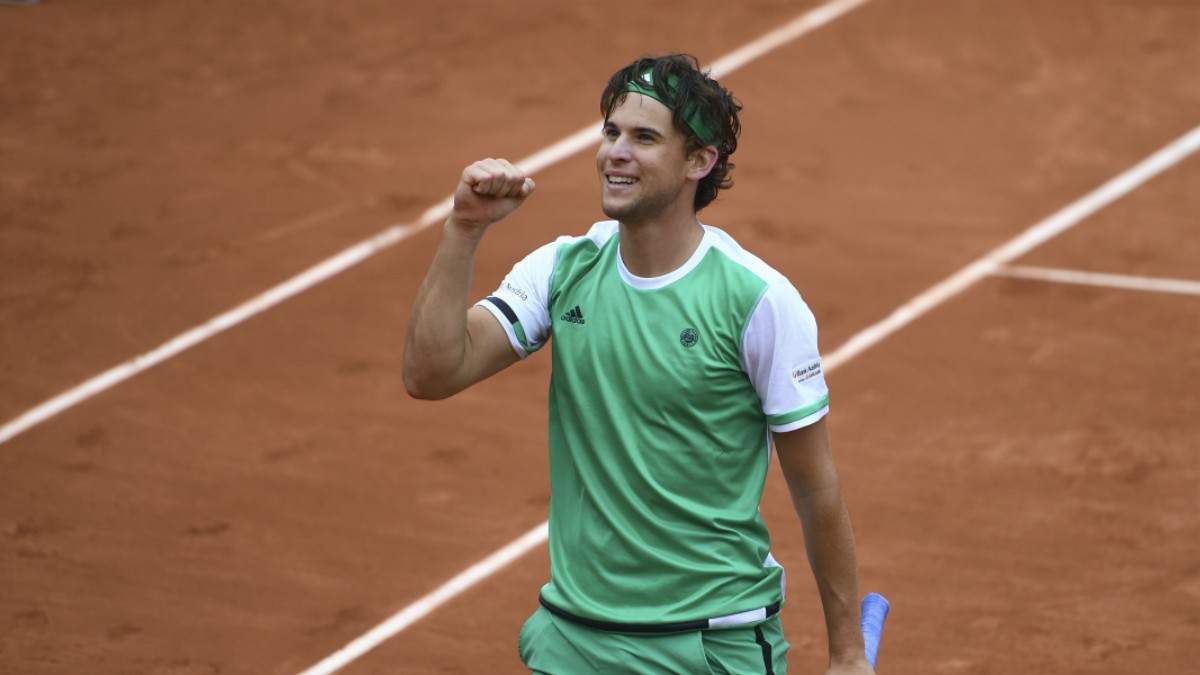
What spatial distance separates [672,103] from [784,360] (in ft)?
2.33

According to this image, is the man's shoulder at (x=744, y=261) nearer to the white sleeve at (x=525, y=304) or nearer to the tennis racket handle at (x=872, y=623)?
the white sleeve at (x=525, y=304)

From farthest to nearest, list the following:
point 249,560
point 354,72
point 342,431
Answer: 1. point 354,72
2. point 342,431
3. point 249,560

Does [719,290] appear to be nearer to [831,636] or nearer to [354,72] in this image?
[831,636]

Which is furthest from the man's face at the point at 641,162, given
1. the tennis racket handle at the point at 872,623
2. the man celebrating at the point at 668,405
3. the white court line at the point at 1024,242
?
the white court line at the point at 1024,242

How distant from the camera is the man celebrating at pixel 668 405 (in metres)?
4.23

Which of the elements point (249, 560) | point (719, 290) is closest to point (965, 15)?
point (249, 560)

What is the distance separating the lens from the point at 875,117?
1288cm

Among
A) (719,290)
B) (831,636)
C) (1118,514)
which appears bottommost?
(1118,514)

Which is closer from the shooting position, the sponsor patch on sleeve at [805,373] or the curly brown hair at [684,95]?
the sponsor patch on sleeve at [805,373]

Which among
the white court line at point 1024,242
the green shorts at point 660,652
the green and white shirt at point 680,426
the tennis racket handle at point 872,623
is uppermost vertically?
the green and white shirt at point 680,426

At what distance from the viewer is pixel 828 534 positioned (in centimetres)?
425

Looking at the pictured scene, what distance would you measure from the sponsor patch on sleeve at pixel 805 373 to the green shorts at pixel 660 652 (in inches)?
26.1

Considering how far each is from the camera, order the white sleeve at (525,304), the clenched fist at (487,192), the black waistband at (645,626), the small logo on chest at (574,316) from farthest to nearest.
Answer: the white sleeve at (525,304) → the small logo on chest at (574,316) → the black waistband at (645,626) → the clenched fist at (487,192)

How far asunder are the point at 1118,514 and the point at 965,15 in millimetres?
7383
